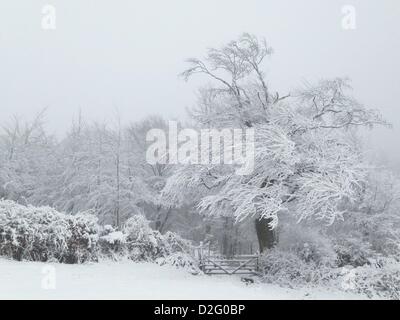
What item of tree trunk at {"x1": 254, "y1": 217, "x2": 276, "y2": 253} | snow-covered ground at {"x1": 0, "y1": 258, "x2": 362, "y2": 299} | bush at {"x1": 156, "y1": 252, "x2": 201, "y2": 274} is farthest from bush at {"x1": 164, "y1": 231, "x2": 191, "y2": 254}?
snow-covered ground at {"x1": 0, "y1": 258, "x2": 362, "y2": 299}

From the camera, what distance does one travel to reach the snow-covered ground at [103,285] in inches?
440

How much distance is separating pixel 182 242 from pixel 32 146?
20287 mm

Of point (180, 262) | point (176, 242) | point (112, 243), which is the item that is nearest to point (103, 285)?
point (112, 243)

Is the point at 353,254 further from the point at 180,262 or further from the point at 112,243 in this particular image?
the point at 112,243

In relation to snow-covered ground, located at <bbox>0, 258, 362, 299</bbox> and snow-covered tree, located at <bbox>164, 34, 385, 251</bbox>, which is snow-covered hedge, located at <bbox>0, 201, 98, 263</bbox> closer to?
snow-covered ground, located at <bbox>0, 258, 362, 299</bbox>

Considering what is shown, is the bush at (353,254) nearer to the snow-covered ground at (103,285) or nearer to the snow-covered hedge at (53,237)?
the snow-covered ground at (103,285)

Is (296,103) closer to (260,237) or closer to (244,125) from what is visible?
(244,125)

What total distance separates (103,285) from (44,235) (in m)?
3.84

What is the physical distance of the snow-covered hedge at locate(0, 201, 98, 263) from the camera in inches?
592

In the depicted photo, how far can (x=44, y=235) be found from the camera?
15.6 meters

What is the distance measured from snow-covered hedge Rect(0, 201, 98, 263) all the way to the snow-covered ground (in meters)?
0.60

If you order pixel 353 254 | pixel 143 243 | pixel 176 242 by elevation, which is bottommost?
pixel 353 254
